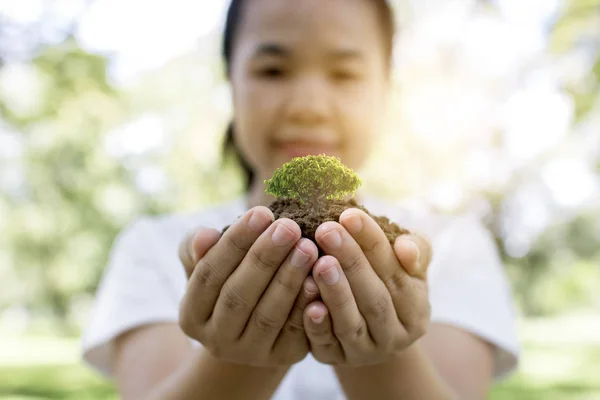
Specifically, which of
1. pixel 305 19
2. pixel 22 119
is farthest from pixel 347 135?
pixel 22 119

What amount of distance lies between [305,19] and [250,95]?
2.66 feet

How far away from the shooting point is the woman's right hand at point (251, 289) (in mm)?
2588

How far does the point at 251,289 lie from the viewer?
2721mm

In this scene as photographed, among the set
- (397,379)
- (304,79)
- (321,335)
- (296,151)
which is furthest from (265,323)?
(304,79)

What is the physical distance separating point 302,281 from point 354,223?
15.8 inches

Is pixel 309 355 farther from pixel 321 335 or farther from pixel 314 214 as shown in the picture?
pixel 314 214

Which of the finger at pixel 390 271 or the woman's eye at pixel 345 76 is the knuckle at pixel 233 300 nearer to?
the finger at pixel 390 271

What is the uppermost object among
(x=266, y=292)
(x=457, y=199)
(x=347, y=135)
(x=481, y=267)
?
(x=457, y=199)

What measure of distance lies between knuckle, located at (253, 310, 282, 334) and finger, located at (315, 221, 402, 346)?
465mm

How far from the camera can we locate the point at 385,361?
3.32 m

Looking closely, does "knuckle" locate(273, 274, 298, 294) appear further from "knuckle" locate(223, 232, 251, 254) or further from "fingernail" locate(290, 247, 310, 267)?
"knuckle" locate(223, 232, 251, 254)

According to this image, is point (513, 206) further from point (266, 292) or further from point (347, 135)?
point (266, 292)

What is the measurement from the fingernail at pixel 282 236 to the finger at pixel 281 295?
84 mm

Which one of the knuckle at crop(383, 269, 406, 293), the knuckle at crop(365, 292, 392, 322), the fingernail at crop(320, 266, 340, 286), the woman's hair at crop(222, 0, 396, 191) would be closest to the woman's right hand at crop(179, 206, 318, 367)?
the fingernail at crop(320, 266, 340, 286)
